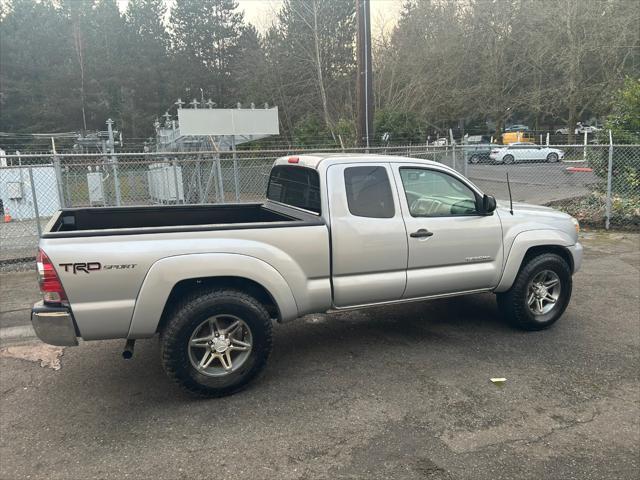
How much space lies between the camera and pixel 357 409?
3.64 m

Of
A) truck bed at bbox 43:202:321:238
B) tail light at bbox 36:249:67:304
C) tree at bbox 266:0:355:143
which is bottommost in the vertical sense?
tail light at bbox 36:249:67:304

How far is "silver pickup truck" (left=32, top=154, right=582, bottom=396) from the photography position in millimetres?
3434

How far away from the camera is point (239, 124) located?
14.1 m

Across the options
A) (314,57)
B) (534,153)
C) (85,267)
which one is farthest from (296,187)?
(314,57)

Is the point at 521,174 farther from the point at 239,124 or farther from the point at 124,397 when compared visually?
the point at 124,397

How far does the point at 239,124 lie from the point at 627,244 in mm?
9928

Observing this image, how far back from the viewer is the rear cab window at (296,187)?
4.38 metres

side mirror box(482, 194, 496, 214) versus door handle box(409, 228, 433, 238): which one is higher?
side mirror box(482, 194, 496, 214)

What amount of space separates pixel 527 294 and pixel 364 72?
822 centimetres

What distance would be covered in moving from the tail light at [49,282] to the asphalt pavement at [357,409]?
3.00 feet

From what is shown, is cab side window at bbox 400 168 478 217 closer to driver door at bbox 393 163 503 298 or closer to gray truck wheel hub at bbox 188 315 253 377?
driver door at bbox 393 163 503 298

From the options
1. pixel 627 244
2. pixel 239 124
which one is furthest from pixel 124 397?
pixel 239 124

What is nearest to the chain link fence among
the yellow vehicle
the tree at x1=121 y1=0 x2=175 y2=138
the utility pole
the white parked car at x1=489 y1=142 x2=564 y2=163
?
the white parked car at x1=489 y1=142 x2=564 y2=163

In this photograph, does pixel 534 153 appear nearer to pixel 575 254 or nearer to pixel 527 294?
pixel 575 254
